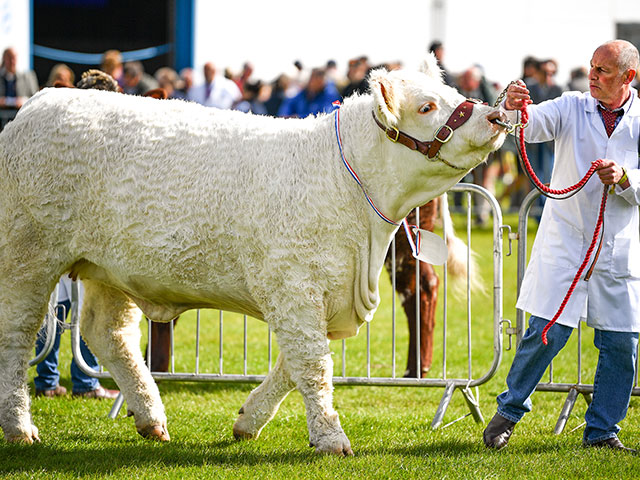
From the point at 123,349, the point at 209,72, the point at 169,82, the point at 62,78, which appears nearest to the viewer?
the point at 123,349

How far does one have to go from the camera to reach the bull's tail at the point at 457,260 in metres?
6.66

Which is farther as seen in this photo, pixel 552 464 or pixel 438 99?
pixel 552 464

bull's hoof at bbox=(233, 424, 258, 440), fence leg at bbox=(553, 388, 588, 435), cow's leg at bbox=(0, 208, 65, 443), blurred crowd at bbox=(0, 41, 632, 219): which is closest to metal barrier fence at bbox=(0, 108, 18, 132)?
blurred crowd at bbox=(0, 41, 632, 219)

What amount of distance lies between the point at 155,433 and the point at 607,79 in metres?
3.25

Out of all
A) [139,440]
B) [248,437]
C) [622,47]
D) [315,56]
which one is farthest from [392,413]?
[315,56]

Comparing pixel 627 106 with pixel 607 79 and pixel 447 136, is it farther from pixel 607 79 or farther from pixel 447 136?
pixel 447 136

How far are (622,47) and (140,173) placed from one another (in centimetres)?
266

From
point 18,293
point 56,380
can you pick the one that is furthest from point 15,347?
point 56,380

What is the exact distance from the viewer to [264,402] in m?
5.30

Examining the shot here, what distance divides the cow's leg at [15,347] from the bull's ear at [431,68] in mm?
2396

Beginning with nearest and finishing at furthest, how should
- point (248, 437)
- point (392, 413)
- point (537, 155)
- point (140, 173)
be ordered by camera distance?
point (140, 173)
point (248, 437)
point (392, 413)
point (537, 155)

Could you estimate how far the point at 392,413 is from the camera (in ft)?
21.6

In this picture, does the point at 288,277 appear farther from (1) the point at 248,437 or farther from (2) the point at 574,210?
(2) the point at 574,210

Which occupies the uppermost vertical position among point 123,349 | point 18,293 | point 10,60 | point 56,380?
point 10,60
